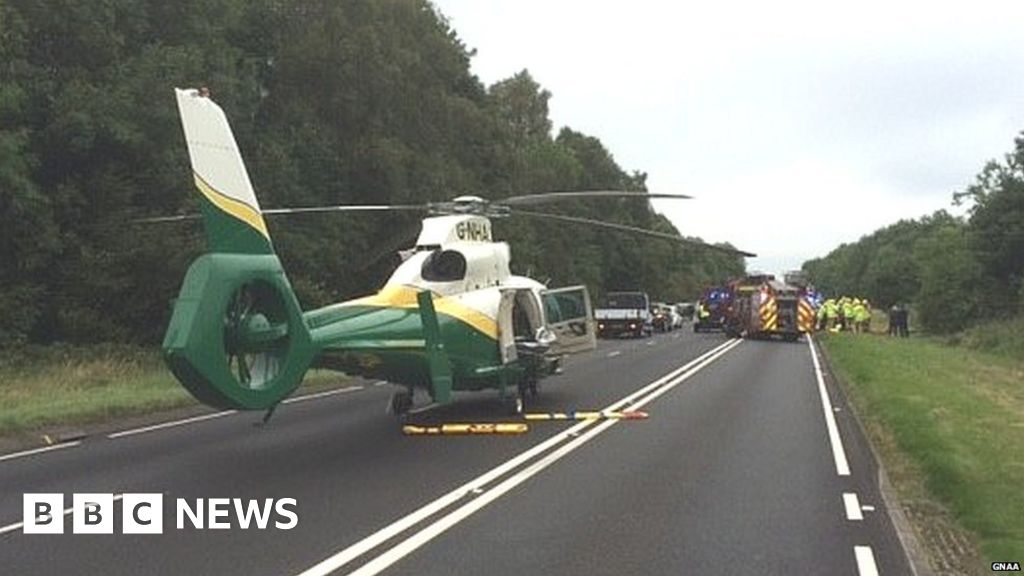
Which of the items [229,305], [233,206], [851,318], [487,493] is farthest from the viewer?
[851,318]

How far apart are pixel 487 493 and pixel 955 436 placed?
7.54 metres

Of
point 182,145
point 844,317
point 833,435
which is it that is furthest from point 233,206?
point 844,317

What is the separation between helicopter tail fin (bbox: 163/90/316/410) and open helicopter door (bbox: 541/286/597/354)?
888 centimetres

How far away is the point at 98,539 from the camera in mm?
8922

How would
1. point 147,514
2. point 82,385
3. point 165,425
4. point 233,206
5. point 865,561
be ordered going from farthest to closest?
1. point 82,385
2. point 165,425
3. point 233,206
4. point 147,514
5. point 865,561

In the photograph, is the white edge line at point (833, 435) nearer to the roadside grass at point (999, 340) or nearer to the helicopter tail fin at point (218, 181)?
the helicopter tail fin at point (218, 181)

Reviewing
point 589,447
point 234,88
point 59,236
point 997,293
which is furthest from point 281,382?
point 997,293

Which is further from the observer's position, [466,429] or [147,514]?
[466,429]

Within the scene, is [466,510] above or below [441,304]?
below

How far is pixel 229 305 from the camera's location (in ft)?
37.5

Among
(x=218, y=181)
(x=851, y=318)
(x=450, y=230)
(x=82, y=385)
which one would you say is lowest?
(x=82, y=385)

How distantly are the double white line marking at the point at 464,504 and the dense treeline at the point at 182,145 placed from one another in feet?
32.5

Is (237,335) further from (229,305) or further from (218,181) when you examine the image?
(218,181)

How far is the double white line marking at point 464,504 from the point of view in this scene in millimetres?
8125
